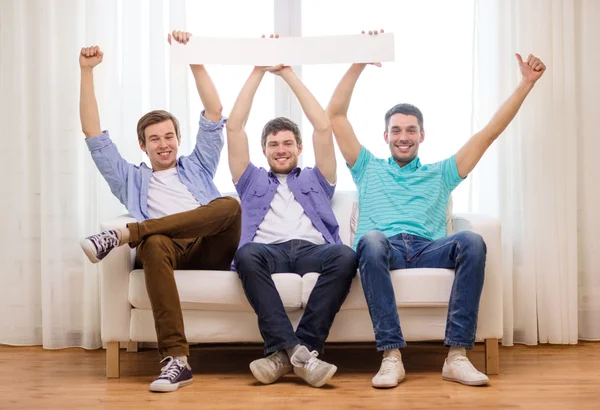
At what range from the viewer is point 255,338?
2857 mm

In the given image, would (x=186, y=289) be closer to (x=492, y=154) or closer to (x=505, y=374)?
(x=505, y=374)

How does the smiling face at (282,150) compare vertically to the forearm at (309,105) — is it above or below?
below

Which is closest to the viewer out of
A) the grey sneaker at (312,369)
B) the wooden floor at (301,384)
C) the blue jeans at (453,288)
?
A: the wooden floor at (301,384)

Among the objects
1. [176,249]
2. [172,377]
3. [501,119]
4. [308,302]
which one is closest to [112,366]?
[172,377]

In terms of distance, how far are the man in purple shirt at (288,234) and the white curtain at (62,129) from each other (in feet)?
1.87

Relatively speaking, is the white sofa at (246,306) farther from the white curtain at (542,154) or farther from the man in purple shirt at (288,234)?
the white curtain at (542,154)

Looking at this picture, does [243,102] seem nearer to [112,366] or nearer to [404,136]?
[404,136]

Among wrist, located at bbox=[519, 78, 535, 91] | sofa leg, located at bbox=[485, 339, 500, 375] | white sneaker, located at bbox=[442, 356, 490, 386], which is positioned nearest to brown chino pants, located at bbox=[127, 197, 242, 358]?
white sneaker, located at bbox=[442, 356, 490, 386]

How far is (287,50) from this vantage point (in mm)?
3152

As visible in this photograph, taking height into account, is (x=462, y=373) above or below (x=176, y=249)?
below

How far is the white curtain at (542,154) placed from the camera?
3.54 meters

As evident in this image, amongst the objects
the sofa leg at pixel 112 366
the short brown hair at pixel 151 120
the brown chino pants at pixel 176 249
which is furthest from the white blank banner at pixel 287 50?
the sofa leg at pixel 112 366

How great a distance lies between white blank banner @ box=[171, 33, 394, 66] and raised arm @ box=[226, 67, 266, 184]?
0.27ft

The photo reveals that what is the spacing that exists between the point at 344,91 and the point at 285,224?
585mm
